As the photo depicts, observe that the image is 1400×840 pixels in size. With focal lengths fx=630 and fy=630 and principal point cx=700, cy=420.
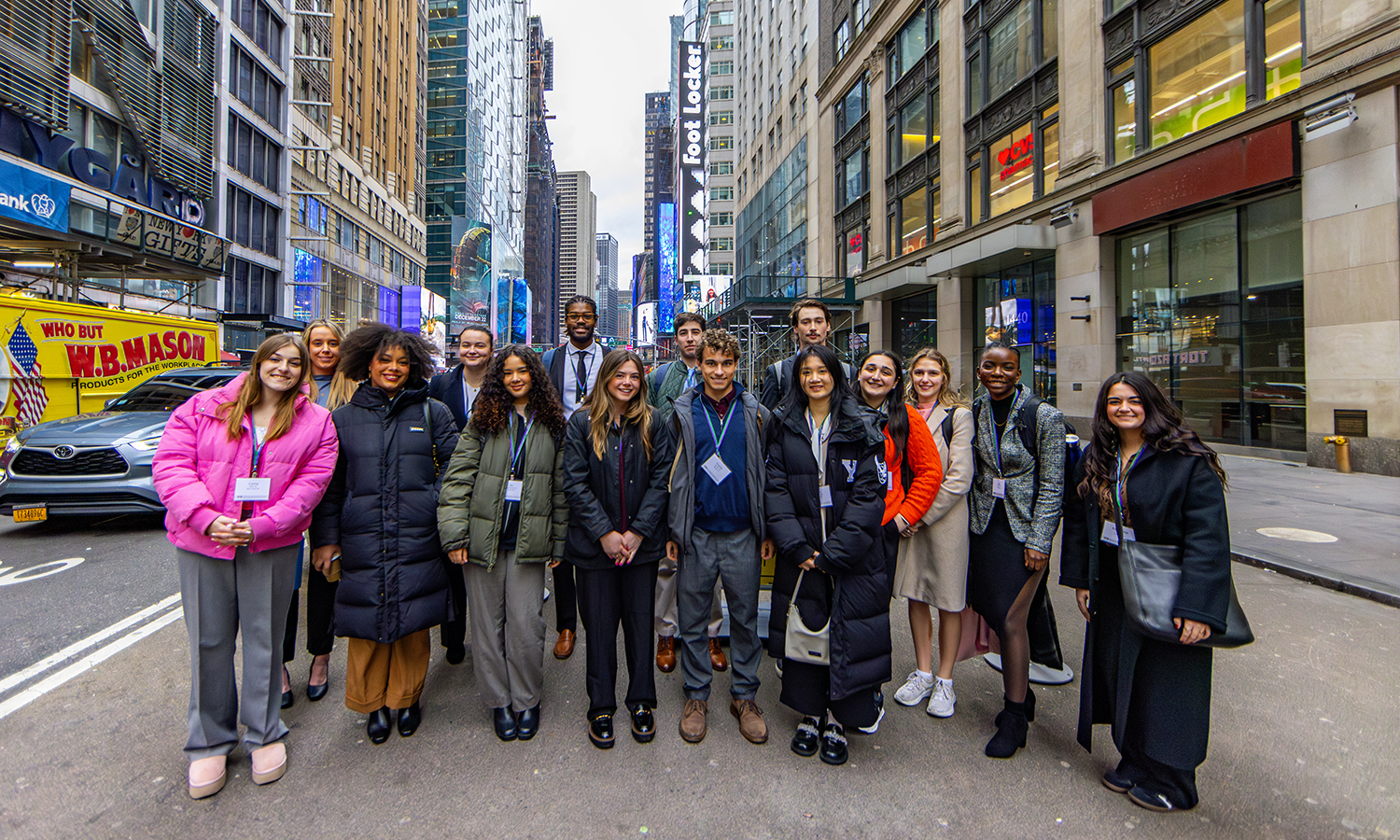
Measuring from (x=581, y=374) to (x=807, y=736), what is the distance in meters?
3.42

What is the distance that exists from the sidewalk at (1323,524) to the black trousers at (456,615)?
289 inches

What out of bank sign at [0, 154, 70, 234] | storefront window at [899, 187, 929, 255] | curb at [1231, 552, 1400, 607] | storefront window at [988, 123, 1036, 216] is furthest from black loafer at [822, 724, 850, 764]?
storefront window at [899, 187, 929, 255]

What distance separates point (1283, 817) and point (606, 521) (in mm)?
3207

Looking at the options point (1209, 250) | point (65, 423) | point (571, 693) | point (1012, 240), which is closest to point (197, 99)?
point (65, 423)

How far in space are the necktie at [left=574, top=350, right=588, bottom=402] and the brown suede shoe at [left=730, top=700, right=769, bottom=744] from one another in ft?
9.57

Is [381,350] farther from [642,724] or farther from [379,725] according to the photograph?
[642,724]

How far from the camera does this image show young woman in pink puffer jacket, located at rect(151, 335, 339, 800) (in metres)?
2.81

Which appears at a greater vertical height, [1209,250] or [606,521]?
[1209,250]

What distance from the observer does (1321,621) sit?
491 cm

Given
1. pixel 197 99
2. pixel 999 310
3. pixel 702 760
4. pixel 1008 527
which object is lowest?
pixel 702 760

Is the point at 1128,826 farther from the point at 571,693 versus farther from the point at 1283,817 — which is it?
the point at 571,693

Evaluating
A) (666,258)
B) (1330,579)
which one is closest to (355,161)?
(1330,579)

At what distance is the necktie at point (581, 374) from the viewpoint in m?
5.46

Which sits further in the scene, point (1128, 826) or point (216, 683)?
point (216, 683)
